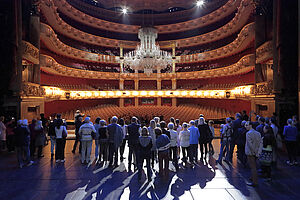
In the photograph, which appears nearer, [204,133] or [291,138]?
[291,138]

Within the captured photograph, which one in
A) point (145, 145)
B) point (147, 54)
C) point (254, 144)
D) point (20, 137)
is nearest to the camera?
point (254, 144)

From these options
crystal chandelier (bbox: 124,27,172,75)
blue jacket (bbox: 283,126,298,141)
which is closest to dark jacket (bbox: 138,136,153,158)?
blue jacket (bbox: 283,126,298,141)

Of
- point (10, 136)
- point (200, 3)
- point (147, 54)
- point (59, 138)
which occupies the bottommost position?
point (10, 136)

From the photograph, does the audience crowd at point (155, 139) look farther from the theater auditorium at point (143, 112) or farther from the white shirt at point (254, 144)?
the white shirt at point (254, 144)

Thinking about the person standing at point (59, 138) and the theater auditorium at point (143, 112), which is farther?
the person standing at point (59, 138)

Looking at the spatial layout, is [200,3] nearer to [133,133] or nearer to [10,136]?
[133,133]

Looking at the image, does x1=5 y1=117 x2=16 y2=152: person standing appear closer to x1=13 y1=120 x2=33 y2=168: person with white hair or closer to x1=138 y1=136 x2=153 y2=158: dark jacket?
x1=13 y1=120 x2=33 y2=168: person with white hair

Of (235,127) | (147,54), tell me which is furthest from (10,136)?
(235,127)

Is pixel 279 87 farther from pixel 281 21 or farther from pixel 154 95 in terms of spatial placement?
pixel 154 95

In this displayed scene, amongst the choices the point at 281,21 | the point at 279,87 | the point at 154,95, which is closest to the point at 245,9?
the point at 281,21

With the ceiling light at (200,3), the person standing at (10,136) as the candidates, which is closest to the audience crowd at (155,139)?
the person standing at (10,136)

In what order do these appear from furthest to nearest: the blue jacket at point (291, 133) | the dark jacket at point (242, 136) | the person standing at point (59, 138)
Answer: the person standing at point (59, 138) < the blue jacket at point (291, 133) < the dark jacket at point (242, 136)

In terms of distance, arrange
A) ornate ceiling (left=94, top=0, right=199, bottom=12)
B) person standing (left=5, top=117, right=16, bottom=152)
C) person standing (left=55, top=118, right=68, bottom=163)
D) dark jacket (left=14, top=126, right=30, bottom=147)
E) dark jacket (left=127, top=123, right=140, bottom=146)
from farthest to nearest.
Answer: ornate ceiling (left=94, top=0, right=199, bottom=12), person standing (left=5, top=117, right=16, bottom=152), person standing (left=55, top=118, right=68, bottom=163), dark jacket (left=14, top=126, right=30, bottom=147), dark jacket (left=127, top=123, right=140, bottom=146)

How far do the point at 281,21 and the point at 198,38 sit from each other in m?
17.0
